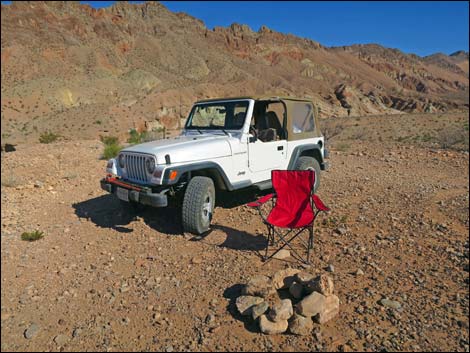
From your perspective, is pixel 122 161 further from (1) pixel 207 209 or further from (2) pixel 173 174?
(1) pixel 207 209

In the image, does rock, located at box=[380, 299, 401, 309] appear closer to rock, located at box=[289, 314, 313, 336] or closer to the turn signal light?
rock, located at box=[289, 314, 313, 336]

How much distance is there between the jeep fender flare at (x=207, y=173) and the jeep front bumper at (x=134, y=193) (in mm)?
216

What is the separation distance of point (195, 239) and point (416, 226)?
10.1 feet

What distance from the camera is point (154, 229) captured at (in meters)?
5.11

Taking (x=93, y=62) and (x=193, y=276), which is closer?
(x=193, y=276)

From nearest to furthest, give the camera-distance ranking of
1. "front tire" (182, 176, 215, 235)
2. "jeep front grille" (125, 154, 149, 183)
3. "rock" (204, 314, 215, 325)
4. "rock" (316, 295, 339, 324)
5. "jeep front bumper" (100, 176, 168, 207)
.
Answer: "rock" (316, 295, 339, 324), "rock" (204, 314, 215, 325), "jeep front bumper" (100, 176, 168, 207), "front tire" (182, 176, 215, 235), "jeep front grille" (125, 154, 149, 183)

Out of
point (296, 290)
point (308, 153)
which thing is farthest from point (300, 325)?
point (308, 153)

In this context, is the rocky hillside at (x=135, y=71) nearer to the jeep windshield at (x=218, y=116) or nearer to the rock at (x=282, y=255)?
the jeep windshield at (x=218, y=116)

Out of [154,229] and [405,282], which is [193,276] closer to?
[154,229]

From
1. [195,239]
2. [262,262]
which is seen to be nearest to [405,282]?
[262,262]

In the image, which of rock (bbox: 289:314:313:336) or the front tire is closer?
rock (bbox: 289:314:313:336)

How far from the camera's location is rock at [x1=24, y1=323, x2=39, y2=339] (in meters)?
2.86

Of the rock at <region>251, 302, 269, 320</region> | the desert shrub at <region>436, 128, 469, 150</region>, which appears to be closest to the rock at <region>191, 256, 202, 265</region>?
the rock at <region>251, 302, 269, 320</region>

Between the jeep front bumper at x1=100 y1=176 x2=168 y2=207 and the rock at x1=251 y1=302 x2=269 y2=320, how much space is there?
1.83 m
